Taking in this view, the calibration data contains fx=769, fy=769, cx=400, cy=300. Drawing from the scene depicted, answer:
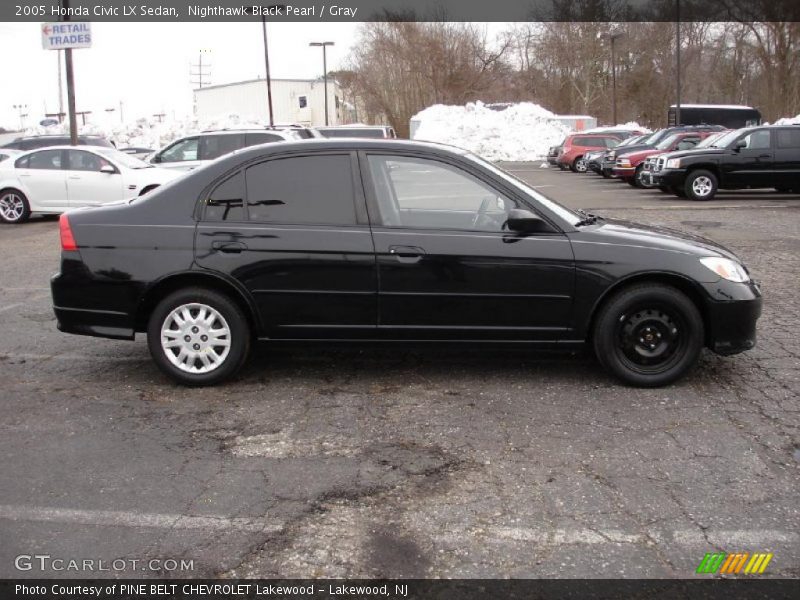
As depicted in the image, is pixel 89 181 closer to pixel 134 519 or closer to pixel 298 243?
pixel 298 243

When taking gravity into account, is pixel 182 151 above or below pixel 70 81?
below

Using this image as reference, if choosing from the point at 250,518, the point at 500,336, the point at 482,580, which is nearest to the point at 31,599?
the point at 250,518

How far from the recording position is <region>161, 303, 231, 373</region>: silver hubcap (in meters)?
5.00

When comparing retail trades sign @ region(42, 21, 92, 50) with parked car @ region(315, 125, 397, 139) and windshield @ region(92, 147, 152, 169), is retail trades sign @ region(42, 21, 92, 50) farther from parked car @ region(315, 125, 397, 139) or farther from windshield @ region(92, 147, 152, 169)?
parked car @ region(315, 125, 397, 139)

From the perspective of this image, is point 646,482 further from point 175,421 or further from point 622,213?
point 622,213

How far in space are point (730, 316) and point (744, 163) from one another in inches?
536

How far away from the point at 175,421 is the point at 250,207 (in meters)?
1.46

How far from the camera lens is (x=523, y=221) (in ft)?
15.9

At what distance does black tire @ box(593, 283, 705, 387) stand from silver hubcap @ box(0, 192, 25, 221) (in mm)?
13814

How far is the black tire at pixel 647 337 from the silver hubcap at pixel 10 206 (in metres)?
13.8

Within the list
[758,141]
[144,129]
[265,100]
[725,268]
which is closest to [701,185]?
[758,141]

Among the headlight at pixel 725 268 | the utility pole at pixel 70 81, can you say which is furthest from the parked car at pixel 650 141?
the headlight at pixel 725 268

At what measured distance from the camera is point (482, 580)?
2.89 metres

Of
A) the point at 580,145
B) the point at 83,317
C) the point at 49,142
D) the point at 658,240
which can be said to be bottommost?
the point at 83,317
